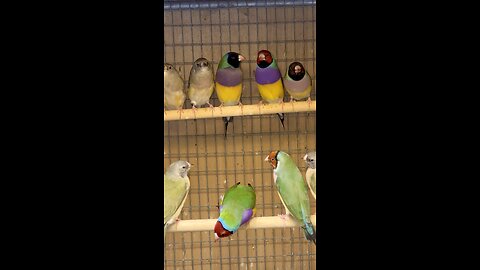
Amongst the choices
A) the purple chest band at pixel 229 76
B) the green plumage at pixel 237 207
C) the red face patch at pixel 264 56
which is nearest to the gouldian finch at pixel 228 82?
the purple chest band at pixel 229 76

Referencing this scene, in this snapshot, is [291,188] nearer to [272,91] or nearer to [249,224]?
[249,224]

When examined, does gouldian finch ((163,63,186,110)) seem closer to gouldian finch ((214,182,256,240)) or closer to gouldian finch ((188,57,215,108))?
gouldian finch ((188,57,215,108))

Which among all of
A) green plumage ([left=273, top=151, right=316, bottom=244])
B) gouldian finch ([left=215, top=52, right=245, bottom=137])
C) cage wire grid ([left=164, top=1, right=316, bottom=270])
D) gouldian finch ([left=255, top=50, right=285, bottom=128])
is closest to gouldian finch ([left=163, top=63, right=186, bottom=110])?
cage wire grid ([left=164, top=1, right=316, bottom=270])

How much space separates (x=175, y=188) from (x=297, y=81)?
A: 489 millimetres

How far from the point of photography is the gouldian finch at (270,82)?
1.36 m

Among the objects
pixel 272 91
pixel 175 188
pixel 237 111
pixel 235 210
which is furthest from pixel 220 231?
pixel 272 91

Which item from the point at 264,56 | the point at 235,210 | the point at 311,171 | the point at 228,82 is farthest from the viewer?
the point at 228,82

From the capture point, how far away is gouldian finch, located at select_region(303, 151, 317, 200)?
40.1 inches

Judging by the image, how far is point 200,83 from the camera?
4.98 ft

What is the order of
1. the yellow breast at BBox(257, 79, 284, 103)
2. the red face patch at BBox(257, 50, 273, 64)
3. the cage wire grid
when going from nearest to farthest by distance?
the cage wire grid
the red face patch at BBox(257, 50, 273, 64)
the yellow breast at BBox(257, 79, 284, 103)

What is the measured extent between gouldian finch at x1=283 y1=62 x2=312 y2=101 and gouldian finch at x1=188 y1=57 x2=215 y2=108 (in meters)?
0.25
